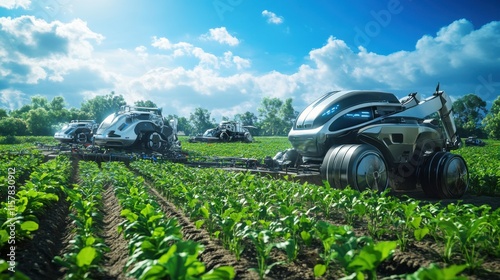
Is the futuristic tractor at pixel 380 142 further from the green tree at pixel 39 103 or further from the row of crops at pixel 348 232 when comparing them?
the green tree at pixel 39 103

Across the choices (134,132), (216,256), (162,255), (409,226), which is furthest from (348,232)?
(134,132)

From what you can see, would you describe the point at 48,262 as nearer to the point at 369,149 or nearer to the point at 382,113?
the point at 369,149

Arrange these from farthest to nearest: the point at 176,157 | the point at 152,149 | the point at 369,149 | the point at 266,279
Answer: the point at 152,149
the point at 176,157
the point at 369,149
the point at 266,279

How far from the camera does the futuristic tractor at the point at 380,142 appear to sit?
6473 mm

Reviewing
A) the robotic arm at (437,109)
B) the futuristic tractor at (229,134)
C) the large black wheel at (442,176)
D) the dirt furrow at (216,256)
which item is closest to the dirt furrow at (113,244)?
the dirt furrow at (216,256)

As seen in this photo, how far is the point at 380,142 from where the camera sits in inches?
270

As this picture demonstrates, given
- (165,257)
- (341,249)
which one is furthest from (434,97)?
(165,257)

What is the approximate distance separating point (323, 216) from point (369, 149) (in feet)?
5.92

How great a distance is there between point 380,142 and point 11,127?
54.2m

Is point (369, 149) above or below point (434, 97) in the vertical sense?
below

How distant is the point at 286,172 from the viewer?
830 cm

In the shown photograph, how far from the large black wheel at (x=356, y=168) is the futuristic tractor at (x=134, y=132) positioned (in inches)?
513

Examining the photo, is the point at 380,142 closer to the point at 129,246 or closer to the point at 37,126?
the point at 129,246

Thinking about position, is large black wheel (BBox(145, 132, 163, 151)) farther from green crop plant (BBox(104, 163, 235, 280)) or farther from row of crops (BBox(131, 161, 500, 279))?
green crop plant (BBox(104, 163, 235, 280))
